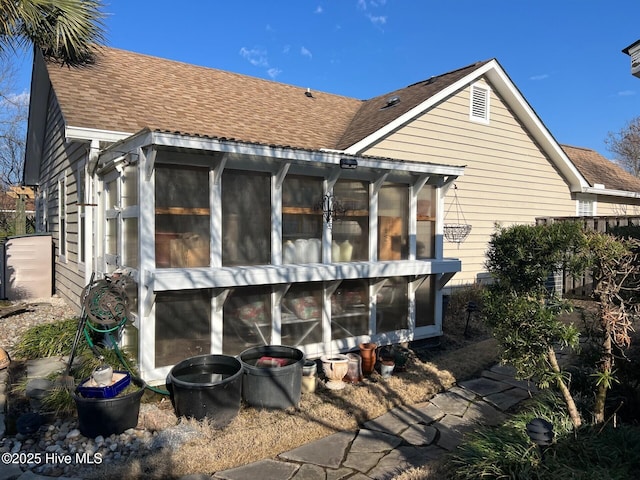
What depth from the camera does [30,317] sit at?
7.61 meters

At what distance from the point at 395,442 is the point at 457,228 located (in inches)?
257

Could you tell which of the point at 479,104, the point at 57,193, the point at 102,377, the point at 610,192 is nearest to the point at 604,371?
the point at 102,377

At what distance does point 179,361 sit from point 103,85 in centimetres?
524

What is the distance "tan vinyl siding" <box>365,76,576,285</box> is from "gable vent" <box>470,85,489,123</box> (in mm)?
140

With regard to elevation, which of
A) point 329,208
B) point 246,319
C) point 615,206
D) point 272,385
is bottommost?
point 272,385

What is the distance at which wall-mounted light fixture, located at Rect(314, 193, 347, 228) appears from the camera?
19.2 feet

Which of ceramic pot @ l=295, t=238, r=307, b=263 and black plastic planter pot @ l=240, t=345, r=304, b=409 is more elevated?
ceramic pot @ l=295, t=238, r=307, b=263

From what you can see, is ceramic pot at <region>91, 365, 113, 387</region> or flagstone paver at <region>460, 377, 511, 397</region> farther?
flagstone paver at <region>460, 377, 511, 397</region>

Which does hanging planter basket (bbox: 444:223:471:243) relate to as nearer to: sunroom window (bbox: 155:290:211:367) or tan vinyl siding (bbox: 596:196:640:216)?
tan vinyl siding (bbox: 596:196:640:216)

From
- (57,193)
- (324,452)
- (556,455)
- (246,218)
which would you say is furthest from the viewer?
(57,193)

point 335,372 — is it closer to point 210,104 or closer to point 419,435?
point 419,435

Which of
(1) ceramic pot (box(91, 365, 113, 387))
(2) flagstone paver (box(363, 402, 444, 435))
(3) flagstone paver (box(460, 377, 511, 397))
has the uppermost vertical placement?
(1) ceramic pot (box(91, 365, 113, 387))

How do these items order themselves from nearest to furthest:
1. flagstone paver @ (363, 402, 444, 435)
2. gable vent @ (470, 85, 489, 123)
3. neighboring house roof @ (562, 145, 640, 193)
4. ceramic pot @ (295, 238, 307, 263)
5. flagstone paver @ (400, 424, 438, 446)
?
flagstone paver @ (400, 424, 438, 446) < flagstone paver @ (363, 402, 444, 435) < ceramic pot @ (295, 238, 307, 263) < gable vent @ (470, 85, 489, 123) < neighboring house roof @ (562, 145, 640, 193)

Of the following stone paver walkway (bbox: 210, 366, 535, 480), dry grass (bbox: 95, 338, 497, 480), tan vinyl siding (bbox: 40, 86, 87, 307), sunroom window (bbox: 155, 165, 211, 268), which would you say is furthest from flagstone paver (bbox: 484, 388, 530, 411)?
tan vinyl siding (bbox: 40, 86, 87, 307)
